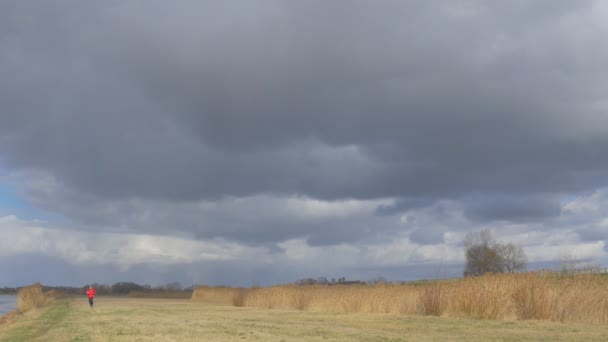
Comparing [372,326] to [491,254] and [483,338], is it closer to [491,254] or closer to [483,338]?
[483,338]

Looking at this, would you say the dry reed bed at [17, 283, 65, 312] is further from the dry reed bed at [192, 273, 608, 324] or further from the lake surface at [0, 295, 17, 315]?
the dry reed bed at [192, 273, 608, 324]

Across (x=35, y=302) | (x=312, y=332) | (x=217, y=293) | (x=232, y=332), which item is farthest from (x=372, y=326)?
(x=217, y=293)

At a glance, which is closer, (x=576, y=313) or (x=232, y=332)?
(x=232, y=332)

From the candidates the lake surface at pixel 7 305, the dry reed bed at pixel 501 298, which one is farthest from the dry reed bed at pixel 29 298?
the dry reed bed at pixel 501 298

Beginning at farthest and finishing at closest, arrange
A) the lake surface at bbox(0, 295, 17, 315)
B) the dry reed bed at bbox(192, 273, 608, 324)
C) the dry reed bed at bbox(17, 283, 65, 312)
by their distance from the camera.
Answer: the lake surface at bbox(0, 295, 17, 315)
the dry reed bed at bbox(17, 283, 65, 312)
the dry reed bed at bbox(192, 273, 608, 324)

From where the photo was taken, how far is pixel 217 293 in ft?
258

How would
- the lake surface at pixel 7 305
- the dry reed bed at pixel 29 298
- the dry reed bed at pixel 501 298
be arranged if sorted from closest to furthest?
the dry reed bed at pixel 501 298 → the dry reed bed at pixel 29 298 → the lake surface at pixel 7 305

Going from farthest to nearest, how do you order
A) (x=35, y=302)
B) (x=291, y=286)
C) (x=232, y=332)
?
1. (x=35, y=302)
2. (x=291, y=286)
3. (x=232, y=332)

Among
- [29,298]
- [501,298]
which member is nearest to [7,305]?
[29,298]

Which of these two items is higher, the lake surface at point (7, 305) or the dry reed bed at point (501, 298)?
the dry reed bed at point (501, 298)

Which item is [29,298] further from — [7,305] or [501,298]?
[501,298]

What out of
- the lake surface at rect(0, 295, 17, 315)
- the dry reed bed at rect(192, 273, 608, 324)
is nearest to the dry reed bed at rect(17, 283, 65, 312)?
the lake surface at rect(0, 295, 17, 315)

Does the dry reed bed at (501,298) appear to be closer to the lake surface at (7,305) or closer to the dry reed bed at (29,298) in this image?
the dry reed bed at (29,298)

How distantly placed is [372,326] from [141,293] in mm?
110505
